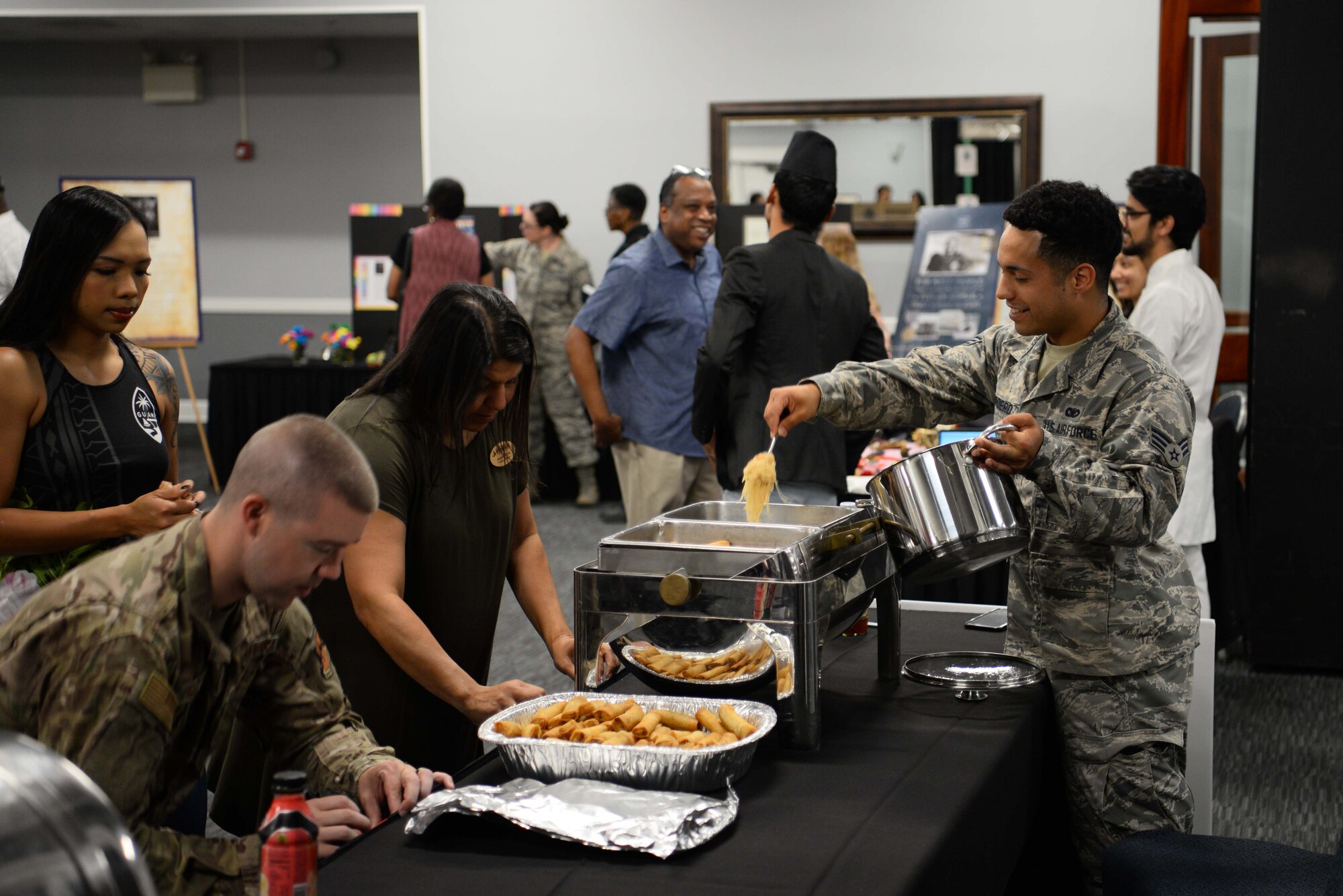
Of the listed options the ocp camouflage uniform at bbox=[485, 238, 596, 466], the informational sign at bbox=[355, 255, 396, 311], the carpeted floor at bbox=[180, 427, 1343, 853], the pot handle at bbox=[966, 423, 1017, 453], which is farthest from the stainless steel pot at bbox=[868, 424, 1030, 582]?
the informational sign at bbox=[355, 255, 396, 311]

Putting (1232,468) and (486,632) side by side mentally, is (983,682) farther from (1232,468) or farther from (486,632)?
(1232,468)

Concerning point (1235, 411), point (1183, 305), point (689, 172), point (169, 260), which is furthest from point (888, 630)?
point (169, 260)

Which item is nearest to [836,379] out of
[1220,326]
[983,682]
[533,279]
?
[983,682]

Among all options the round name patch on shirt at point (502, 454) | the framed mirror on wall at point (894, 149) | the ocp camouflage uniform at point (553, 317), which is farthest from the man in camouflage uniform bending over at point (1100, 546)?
the framed mirror on wall at point (894, 149)

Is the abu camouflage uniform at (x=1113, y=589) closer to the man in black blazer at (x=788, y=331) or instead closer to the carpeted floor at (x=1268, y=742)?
the carpeted floor at (x=1268, y=742)

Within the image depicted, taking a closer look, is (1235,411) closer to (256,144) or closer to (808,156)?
(808,156)

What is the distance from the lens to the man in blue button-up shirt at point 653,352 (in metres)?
3.73

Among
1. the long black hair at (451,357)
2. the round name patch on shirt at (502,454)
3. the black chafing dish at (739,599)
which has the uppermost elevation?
the long black hair at (451,357)

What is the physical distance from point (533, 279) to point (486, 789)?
5.30 m

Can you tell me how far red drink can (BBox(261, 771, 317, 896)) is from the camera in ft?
3.47

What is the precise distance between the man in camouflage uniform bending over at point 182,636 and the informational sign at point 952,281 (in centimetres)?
429

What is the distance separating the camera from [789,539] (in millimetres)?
1843

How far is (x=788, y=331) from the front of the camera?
3170mm

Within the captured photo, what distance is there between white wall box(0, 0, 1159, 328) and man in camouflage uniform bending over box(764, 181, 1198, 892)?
17.5ft
